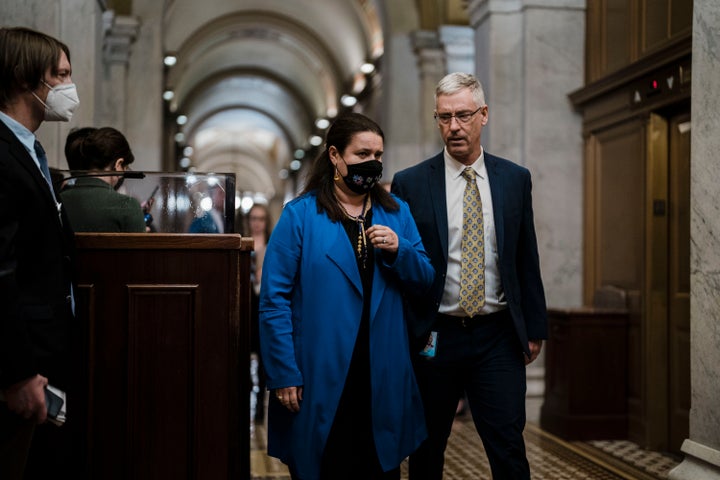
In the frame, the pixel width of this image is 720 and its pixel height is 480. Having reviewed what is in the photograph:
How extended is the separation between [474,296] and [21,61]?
201 centimetres

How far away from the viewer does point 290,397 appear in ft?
11.2

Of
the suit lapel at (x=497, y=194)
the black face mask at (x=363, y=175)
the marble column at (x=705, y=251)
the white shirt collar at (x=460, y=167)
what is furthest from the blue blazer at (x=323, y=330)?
the marble column at (x=705, y=251)

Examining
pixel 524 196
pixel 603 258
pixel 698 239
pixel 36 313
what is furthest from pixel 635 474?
pixel 36 313

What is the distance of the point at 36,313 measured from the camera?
106 inches

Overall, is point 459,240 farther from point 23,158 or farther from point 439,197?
point 23,158

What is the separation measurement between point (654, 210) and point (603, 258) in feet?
3.64

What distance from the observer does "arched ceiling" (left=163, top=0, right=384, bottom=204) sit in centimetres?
1980

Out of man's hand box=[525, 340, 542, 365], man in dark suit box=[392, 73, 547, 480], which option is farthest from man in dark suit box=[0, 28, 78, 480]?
man's hand box=[525, 340, 542, 365]

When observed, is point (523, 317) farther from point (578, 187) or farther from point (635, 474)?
point (578, 187)

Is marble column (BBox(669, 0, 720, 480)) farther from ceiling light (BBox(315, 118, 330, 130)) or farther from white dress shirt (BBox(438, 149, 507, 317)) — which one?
ceiling light (BBox(315, 118, 330, 130))

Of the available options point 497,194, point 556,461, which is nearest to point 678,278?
point 556,461

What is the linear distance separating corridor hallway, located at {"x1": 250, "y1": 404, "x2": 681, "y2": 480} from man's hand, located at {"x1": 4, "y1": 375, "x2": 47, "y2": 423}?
3605mm

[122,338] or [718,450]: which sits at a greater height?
[122,338]

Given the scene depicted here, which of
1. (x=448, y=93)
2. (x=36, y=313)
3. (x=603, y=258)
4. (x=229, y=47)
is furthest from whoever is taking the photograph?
(x=229, y=47)
